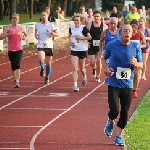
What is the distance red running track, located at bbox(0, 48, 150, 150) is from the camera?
11.9 metres

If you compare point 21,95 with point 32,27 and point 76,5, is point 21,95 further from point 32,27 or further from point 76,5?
point 76,5

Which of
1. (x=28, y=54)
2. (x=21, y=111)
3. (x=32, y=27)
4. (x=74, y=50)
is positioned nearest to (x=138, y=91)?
(x=74, y=50)

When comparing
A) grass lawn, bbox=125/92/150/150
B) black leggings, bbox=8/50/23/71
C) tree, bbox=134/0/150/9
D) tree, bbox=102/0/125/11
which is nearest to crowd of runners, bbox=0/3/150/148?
black leggings, bbox=8/50/23/71

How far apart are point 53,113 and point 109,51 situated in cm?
413

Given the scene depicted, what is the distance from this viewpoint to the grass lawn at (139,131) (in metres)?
11.5

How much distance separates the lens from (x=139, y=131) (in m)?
12.9

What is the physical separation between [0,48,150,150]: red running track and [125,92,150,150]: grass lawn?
10.1 inches

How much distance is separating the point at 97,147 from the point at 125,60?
144cm

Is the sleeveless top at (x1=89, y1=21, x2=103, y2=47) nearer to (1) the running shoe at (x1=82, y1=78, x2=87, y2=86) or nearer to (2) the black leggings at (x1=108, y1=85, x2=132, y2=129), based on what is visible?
(1) the running shoe at (x1=82, y1=78, x2=87, y2=86)

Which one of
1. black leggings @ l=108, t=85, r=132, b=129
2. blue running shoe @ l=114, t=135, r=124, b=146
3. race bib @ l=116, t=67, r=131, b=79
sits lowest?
blue running shoe @ l=114, t=135, r=124, b=146

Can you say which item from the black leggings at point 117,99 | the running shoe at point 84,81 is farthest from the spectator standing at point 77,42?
the black leggings at point 117,99

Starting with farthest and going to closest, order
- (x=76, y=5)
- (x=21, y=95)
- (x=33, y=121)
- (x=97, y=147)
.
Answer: (x=76, y=5)
(x=21, y=95)
(x=33, y=121)
(x=97, y=147)

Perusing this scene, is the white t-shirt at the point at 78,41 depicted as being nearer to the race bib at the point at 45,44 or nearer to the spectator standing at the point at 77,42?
the spectator standing at the point at 77,42

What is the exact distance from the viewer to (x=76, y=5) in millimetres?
91312
